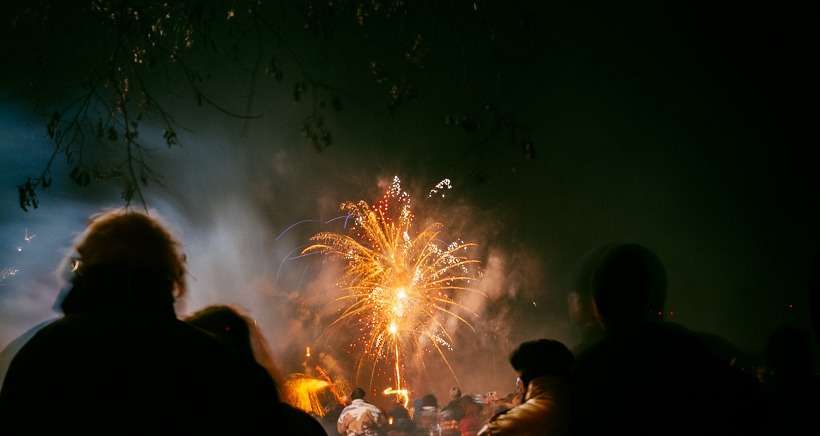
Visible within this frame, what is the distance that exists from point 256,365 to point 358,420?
14.1 meters

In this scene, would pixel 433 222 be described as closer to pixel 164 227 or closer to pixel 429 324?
pixel 429 324

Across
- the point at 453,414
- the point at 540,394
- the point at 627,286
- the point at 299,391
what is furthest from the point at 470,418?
the point at 627,286

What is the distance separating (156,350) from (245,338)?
1.21 metres

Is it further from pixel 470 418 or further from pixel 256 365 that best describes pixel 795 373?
pixel 470 418

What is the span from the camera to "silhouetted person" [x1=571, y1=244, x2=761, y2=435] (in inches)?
81.3

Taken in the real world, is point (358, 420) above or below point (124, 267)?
below

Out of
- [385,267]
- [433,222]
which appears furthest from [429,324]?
[385,267]

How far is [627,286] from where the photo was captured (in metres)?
2.45

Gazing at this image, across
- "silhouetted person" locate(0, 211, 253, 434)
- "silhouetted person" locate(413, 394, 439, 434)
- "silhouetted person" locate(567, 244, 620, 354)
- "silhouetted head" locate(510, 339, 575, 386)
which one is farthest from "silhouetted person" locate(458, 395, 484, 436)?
"silhouetted person" locate(0, 211, 253, 434)

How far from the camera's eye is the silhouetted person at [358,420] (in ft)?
50.4

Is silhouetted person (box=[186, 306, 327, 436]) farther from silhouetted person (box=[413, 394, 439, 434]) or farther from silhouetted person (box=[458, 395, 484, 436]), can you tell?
silhouetted person (box=[413, 394, 439, 434])

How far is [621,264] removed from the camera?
97.9 inches

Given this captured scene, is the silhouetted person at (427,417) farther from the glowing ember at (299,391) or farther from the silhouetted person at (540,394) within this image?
the silhouetted person at (540,394)

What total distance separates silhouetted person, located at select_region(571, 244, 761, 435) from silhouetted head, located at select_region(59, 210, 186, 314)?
5.85 feet
